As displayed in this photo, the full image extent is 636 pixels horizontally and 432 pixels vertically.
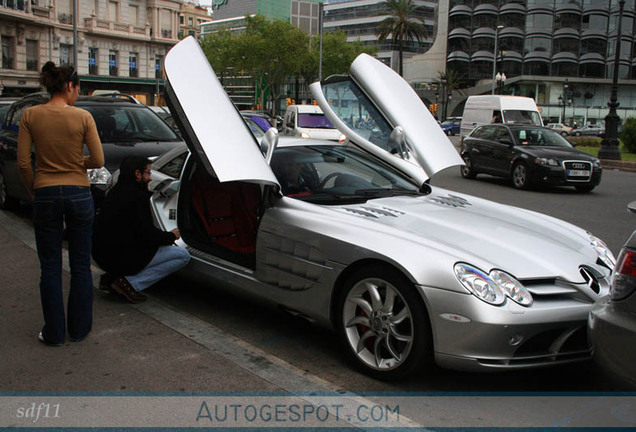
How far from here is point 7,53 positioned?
47.6 metres

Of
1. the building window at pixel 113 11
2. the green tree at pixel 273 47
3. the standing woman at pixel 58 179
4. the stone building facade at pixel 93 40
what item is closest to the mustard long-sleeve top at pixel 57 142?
the standing woman at pixel 58 179

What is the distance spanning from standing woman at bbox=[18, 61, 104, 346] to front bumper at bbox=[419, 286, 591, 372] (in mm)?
2227

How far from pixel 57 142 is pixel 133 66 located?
2449 inches

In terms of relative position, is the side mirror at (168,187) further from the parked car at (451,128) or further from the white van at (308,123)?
the parked car at (451,128)

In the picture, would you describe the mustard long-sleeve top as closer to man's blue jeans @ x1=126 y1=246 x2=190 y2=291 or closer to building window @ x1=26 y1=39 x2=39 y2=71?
man's blue jeans @ x1=126 y1=246 x2=190 y2=291

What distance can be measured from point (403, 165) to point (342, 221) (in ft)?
4.83

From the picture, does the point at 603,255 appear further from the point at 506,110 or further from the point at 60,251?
the point at 506,110

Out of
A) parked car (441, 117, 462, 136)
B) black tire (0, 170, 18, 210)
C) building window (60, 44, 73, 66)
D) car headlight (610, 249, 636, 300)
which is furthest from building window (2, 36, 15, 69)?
car headlight (610, 249, 636, 300)

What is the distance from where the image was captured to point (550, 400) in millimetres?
3543

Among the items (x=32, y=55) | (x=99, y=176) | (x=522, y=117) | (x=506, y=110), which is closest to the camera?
(x=99, y=176)

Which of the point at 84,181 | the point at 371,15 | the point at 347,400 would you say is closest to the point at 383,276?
the point at 347,400

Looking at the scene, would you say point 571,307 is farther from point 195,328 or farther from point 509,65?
point 509,65

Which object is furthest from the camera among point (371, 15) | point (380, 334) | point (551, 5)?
point (371, 15)

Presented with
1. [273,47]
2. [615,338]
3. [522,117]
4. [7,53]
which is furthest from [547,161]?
[273,47]
